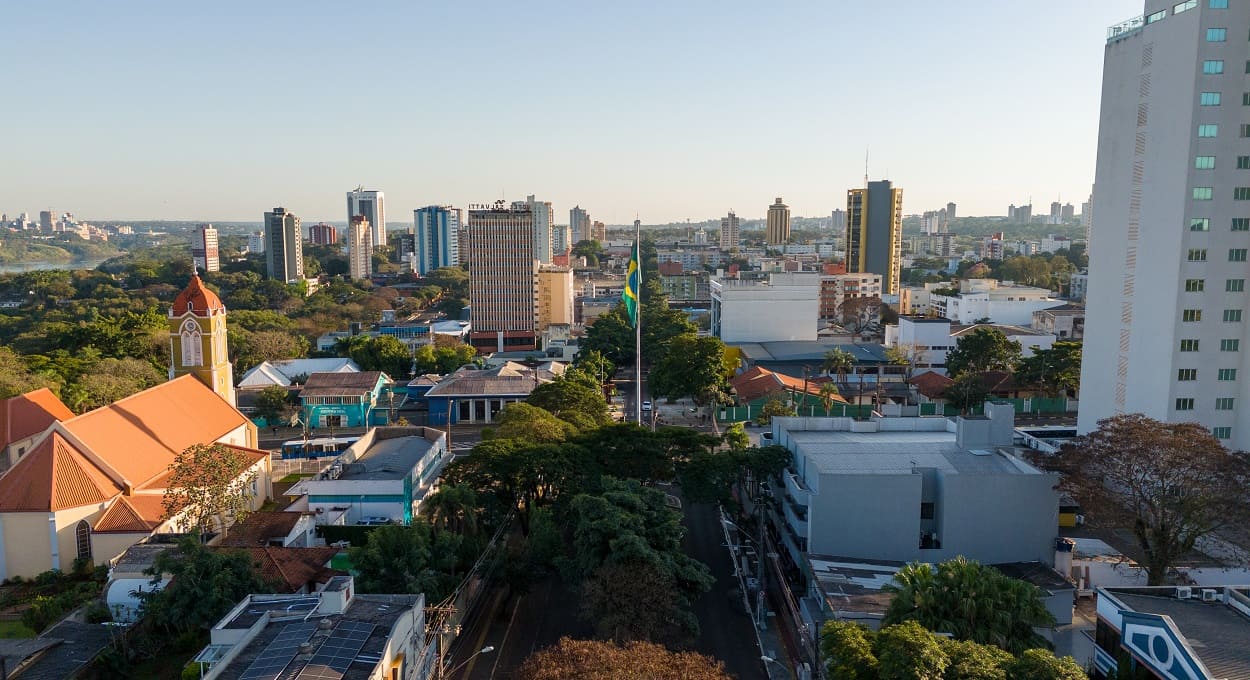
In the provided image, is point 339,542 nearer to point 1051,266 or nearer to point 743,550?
point 743,550

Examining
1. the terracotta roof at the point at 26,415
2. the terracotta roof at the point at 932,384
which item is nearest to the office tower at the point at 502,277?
the terracotta roof at the point at 932,384

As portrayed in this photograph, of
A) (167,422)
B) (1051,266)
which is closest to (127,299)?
(167,422)

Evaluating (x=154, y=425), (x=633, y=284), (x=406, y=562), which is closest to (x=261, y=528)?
(x=154, y=425)

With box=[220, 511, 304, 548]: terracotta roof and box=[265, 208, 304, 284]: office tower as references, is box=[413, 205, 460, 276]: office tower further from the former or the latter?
box=[220, 511, 304, 548]: terracotta roof

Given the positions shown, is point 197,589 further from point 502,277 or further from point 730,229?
point 730,229

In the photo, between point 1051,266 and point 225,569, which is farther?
point 1051,266

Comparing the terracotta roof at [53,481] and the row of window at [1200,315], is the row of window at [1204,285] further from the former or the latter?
the terracotta roof at [53,481]

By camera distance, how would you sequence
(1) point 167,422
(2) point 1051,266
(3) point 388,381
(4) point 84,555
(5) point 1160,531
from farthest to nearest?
(2) point 1051,266 → (3) point 388,381 → (1) point 167,422 → (4) point 84,555 → (5) point 1160,531
